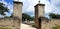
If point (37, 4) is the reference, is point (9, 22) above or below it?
below

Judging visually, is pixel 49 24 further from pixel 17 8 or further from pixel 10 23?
pixel 17 8

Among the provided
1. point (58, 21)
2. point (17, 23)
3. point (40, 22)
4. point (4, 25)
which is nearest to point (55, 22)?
point (58, 21)

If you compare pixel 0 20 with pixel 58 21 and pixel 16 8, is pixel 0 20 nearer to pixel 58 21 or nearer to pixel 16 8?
pixel 16 8

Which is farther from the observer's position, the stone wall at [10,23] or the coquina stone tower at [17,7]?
the coquina stone tower at [17,7]

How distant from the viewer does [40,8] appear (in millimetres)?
20656

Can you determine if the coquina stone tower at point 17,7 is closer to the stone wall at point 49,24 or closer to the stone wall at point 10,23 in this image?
the stone wall at point 10,23

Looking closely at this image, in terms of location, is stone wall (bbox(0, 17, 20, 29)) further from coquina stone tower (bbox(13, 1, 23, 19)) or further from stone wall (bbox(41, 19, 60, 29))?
stone wall (bbox(41, 19, 60, 29))

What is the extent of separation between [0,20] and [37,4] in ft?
21.3

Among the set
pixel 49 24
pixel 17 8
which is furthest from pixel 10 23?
pixel 49 24

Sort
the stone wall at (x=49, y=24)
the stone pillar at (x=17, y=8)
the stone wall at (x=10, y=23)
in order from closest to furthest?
the stone wall at (x=10, y=23)
the stone wall at (x=49, y=24)
the stone pillar at (x=17, y=8)

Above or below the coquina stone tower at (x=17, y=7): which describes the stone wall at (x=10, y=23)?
below

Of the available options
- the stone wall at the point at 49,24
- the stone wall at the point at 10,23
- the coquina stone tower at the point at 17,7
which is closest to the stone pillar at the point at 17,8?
the coquina stone tower at the point at 17,7

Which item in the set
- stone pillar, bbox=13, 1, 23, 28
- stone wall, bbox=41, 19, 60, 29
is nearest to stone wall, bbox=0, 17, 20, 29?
stone pillar, bbox=13, 1, 23, 28

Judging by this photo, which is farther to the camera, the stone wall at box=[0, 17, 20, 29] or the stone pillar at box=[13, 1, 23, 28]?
the stone pillar at box=[13, 1, 23, 28]
